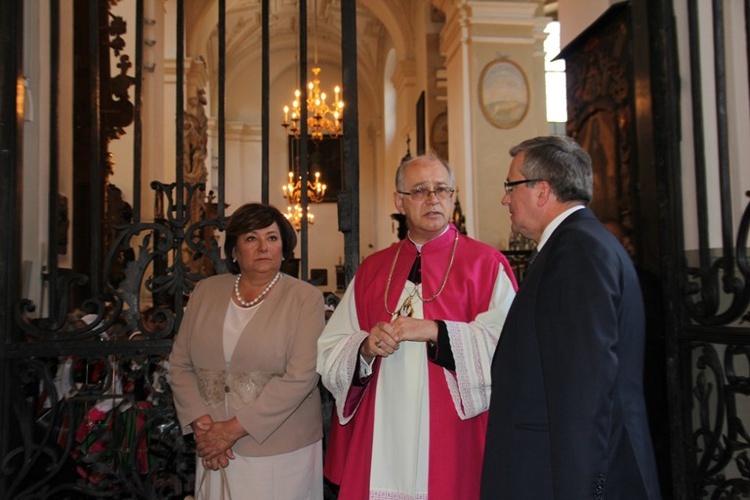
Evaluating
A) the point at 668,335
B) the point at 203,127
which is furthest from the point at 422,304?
the point at 203,127

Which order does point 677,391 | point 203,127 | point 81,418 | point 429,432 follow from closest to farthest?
point 429,432 < point 677,391 < point 81,418 < point 203,127

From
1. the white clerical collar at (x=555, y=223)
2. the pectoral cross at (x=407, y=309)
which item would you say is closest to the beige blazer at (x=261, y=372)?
the pectoral cross at (x=407, y=309)

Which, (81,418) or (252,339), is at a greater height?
(252,339)

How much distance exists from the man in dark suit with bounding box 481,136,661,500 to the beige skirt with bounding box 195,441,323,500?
91 centimetres

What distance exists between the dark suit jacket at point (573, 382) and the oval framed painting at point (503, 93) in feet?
25.4

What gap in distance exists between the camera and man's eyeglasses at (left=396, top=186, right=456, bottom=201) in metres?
2.52

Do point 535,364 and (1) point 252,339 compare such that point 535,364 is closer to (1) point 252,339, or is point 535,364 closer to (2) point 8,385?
(1) point 252,339

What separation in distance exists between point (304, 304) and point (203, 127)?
7.79 m

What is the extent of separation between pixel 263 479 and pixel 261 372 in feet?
1.35

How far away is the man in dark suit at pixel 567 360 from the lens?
1.69 m

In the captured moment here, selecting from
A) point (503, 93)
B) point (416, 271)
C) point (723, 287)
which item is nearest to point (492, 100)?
point (503, 93)

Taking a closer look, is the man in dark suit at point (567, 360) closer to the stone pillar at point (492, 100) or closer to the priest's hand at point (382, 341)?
the priest's hand at point (382, 341)

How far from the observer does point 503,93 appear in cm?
948

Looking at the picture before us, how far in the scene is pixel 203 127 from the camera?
983 cm
